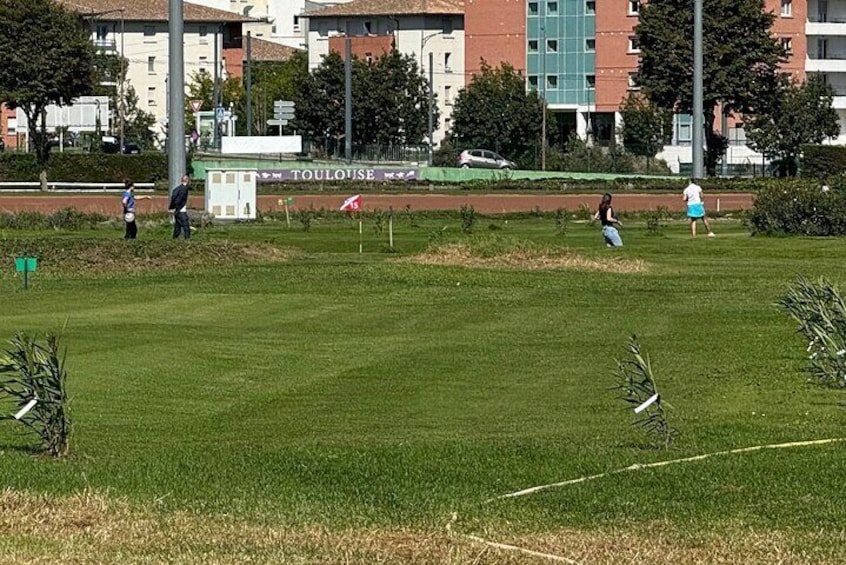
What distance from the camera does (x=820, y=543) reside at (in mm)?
11312

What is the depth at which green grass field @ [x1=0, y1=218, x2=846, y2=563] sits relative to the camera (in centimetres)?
1167

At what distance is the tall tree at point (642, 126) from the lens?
119 metres

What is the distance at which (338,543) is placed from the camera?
11.4 metres

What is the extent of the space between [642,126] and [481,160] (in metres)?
13.0

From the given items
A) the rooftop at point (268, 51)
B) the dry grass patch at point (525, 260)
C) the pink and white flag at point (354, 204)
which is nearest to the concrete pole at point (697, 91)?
the pink and white flag at point (354, 204)

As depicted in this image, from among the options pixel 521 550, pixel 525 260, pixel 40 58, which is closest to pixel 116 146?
pixel 40 58

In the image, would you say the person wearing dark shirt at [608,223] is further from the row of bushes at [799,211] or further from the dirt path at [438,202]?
the dirt path at [438,202]

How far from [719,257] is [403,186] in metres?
39.2

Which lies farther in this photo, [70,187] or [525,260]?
[70,187]

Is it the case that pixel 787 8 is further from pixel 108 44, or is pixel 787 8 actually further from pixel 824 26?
pixel 108 44

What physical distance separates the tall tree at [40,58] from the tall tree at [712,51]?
31.7 meters

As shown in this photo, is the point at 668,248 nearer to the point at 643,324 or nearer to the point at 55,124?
the point at 643,324

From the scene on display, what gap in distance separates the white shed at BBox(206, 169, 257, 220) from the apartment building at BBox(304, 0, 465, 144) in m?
77.7

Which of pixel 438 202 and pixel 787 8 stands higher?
pixel 787 8
